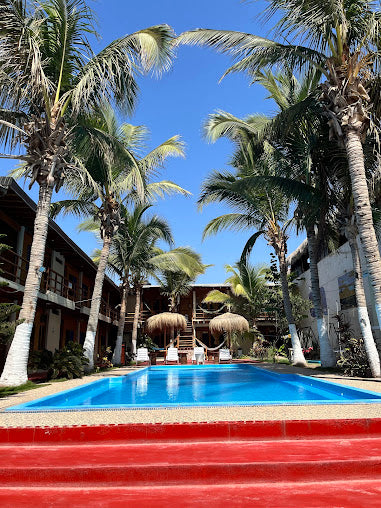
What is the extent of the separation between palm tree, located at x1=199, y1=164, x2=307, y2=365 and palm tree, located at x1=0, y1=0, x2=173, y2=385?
4.59m

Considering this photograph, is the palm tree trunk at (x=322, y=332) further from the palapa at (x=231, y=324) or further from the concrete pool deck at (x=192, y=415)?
the palapa at (x=231, y=324)

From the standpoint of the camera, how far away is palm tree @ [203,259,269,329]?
69.2 feet

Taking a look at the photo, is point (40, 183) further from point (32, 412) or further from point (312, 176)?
point (312, 176)

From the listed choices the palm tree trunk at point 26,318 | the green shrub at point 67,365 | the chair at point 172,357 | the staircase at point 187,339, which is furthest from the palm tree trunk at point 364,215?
the staircase at point 187,339

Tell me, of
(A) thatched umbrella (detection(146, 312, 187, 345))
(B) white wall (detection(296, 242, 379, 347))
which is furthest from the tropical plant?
(B) white wall (detection(296, 242, 379, 347))

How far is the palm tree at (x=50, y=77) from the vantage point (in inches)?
337

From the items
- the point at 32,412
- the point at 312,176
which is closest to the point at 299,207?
the point at 312,176

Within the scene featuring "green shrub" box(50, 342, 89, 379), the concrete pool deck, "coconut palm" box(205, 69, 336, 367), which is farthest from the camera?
"coconut palm" box(205, 69, 336, 367)

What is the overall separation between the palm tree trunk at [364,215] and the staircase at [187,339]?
16.9 metres

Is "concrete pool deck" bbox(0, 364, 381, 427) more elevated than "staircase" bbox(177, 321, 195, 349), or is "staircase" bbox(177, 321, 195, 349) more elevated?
"staircase" bbox(177, 321, 195, 349)

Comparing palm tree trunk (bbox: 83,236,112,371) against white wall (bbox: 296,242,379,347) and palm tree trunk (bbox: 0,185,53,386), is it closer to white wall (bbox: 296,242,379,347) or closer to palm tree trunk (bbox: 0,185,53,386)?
palm tree trunk (bbox: 0,185,53,386)

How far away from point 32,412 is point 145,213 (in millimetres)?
13605

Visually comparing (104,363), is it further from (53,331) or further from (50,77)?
(50,77)

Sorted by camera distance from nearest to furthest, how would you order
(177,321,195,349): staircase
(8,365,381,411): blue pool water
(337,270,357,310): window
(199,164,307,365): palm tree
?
(8,365,381,411): blue pool water
(199,164,307,365): palm tree
(337,270,357,310): window
(177,321,195,349): staircase
